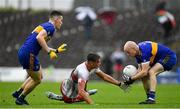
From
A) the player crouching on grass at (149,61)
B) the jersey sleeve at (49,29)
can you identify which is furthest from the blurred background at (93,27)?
the jersey sleeve at (49,29)

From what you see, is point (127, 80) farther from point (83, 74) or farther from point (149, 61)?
point (83, 74)

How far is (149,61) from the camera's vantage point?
19203 millimetres

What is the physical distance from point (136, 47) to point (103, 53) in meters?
23.7

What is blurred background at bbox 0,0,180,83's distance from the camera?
135 feet

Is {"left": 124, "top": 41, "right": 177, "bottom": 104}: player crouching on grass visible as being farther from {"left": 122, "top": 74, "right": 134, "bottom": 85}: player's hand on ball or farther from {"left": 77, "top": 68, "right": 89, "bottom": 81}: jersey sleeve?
{"left": 77, "top": 68, "right": 89, "bottom": 81}: jersey sleeve

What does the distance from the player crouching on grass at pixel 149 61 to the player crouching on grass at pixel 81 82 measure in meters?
0.63

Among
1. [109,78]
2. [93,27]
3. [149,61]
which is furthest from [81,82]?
[93,27]

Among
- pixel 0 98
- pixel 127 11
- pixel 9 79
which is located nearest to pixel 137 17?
pixel 127 11

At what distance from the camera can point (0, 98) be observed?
21438 mm

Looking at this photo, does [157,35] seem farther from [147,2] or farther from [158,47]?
[158,47]

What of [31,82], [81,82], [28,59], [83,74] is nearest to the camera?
[81,82]

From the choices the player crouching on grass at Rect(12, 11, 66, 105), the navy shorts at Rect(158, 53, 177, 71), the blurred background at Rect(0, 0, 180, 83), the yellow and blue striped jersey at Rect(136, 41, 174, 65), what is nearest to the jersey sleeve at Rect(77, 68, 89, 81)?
the player crouching on grass at Rect(12, 11, 66, 105)

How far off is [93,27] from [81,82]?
25880mm

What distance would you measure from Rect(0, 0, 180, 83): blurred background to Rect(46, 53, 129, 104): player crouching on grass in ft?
68.4
